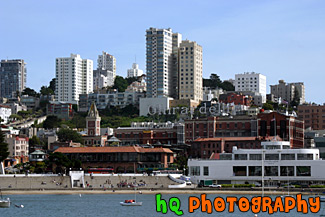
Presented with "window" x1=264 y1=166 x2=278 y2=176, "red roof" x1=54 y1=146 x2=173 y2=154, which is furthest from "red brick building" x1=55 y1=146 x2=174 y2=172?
"window" x1=264 y1=166 x2=278 y2=176

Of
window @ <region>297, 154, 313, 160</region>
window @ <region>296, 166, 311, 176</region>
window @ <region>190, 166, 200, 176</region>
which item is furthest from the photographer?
window @ <region>190, 166, 200, 176</region>

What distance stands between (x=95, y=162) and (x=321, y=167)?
53091 millimetres

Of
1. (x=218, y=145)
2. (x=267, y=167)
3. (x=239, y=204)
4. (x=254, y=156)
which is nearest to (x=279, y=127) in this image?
(x=218, y=145)

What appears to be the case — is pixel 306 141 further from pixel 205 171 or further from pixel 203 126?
pixel 205 171

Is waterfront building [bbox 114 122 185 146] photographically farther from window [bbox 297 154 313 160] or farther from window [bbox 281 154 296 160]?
window [bbox 297 154 313 160]

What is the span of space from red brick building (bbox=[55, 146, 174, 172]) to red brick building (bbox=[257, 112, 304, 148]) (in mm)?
29035

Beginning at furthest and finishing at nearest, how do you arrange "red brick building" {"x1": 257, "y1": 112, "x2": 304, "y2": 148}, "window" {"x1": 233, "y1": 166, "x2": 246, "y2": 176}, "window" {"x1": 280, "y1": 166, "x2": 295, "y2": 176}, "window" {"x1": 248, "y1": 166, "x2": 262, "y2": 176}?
"red brick building" {"x1": 257, "y1": 112, "x2": 304, "y2": 148}
"window" {"x1": 233, "y1": 166, "x2": 246, "y2": 176}
"window" {"x1": 248, "y1": 166, "x2": 262, "y2": 176}
"window" {"x1": 280, "y1": 166, "x2": 295, "y2": 176}

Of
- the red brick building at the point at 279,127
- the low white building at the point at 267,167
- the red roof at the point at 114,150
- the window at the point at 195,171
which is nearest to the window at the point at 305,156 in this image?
the low white building at the point at 267,167

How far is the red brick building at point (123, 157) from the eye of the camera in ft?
514

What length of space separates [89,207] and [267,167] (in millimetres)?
46450

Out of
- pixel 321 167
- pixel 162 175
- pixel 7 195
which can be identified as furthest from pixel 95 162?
pixel 321 167

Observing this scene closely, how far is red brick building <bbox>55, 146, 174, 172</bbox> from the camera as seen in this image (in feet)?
514

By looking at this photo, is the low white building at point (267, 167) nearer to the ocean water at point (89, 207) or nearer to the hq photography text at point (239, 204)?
the ocean water at point (89, 207)

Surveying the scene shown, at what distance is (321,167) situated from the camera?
5157 inches
